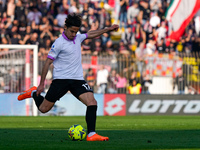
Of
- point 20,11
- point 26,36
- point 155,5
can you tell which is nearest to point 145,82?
point 26,36

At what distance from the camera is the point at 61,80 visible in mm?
9234

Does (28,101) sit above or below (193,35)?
below

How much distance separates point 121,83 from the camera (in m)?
21.1

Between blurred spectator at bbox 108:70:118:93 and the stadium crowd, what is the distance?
2.20 m

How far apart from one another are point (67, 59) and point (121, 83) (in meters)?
12.0

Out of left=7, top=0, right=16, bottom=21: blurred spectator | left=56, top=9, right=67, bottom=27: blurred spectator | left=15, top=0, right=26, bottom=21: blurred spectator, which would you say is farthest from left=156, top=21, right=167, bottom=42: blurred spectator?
left=7, top=0, right=16, bottom=21: blurred spectator

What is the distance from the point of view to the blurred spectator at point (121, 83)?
68.9 feet

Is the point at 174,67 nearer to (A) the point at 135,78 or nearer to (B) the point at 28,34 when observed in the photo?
(A) the point at 135,78

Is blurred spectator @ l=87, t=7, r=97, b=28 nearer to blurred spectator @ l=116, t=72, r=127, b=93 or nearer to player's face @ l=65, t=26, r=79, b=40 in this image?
blurred spectator @ l=116, t=72, r=127, b=93

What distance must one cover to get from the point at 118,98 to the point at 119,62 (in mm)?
1466

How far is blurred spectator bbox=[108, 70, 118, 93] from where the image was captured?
68.5ft

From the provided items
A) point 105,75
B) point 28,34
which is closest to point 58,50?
point 105,75

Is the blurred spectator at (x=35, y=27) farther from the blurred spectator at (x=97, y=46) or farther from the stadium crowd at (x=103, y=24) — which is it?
the blurred spectator at (x=97, y=46)

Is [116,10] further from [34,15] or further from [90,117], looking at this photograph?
[90,117]
